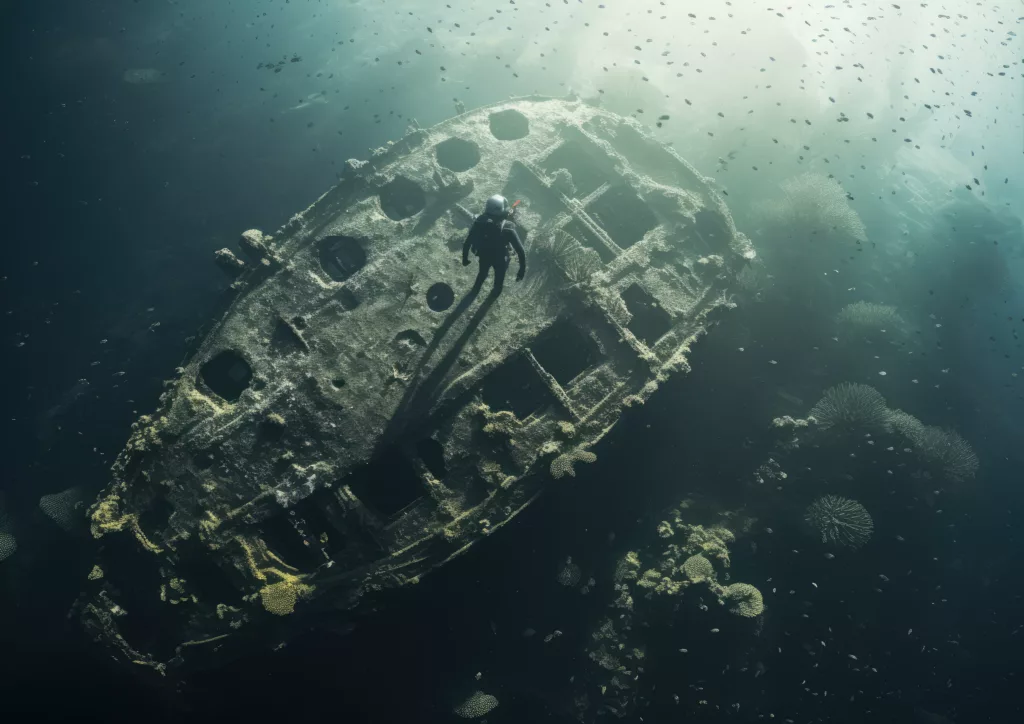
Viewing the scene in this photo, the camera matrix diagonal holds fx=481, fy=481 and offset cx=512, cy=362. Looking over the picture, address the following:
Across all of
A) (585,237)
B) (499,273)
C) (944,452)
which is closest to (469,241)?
(499,273)

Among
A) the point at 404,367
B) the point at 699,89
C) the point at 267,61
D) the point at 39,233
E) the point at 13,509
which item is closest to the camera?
the point at 404,367

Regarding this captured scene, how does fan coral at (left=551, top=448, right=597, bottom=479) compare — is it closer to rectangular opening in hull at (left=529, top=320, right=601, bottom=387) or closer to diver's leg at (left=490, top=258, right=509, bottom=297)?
Result: rectangular opening in hull at (left=529, top=320, right=601, bottom=387)

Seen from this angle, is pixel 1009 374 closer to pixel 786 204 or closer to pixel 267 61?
pixel 786 204

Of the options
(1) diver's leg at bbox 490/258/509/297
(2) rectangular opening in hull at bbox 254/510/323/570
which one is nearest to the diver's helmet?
(1) diver's leg at bbox 490/258/509/297

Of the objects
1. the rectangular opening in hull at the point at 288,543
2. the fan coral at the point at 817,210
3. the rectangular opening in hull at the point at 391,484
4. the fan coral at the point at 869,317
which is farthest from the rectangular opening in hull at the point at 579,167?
the rectangular opening in hull at the point at 288,543

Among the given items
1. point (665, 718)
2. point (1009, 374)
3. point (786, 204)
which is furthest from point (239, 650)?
point (1009, 374)

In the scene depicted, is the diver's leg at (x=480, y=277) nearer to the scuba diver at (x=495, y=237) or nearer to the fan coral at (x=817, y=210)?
the scuba diver at (x=495, y=237)

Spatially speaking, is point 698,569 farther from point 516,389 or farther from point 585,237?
point 585,237
